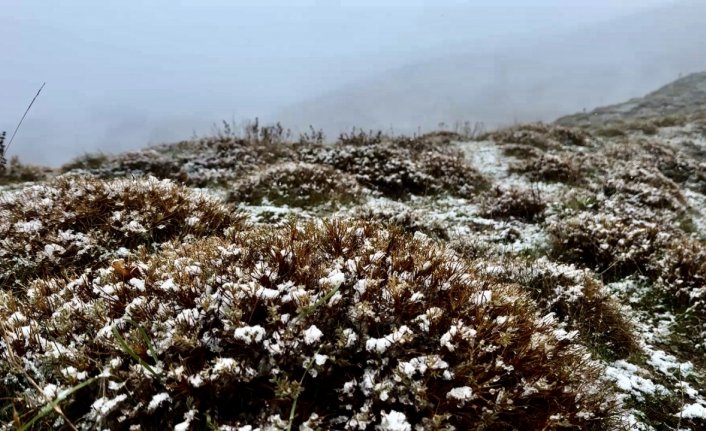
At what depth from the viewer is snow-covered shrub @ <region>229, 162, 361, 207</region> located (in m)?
8.20

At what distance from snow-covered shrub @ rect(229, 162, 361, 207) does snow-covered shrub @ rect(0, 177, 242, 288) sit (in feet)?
8.67

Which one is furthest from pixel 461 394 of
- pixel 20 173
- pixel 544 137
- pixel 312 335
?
pixel 544 137

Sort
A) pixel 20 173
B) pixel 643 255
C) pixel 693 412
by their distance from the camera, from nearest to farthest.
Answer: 1. pixel 693 412
2. pixel 643 255
3. pixel 20 173

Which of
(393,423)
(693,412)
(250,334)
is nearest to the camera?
(393,423)

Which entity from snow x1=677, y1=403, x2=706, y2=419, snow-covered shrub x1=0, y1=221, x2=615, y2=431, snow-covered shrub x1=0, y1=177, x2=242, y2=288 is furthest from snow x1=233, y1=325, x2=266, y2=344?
snow x1=677, y1=403, x2=706, y2=419

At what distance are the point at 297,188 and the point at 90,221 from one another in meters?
4.25

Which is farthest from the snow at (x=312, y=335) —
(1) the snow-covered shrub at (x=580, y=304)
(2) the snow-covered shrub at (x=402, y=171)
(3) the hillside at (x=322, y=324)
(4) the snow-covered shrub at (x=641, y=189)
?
(4) the snow-covered shrub at (x=641, y=189)

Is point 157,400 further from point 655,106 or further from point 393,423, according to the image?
point 655,106

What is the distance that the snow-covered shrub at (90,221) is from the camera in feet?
14.1

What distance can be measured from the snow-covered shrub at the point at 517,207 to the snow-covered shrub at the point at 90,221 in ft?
16.0

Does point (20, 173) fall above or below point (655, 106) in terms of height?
below

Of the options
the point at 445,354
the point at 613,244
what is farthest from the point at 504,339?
the point at 613,244

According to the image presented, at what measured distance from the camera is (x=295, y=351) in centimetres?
239

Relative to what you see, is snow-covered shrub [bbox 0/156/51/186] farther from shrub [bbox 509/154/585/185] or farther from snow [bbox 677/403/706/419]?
snow [bbox 677/403/706/419]
